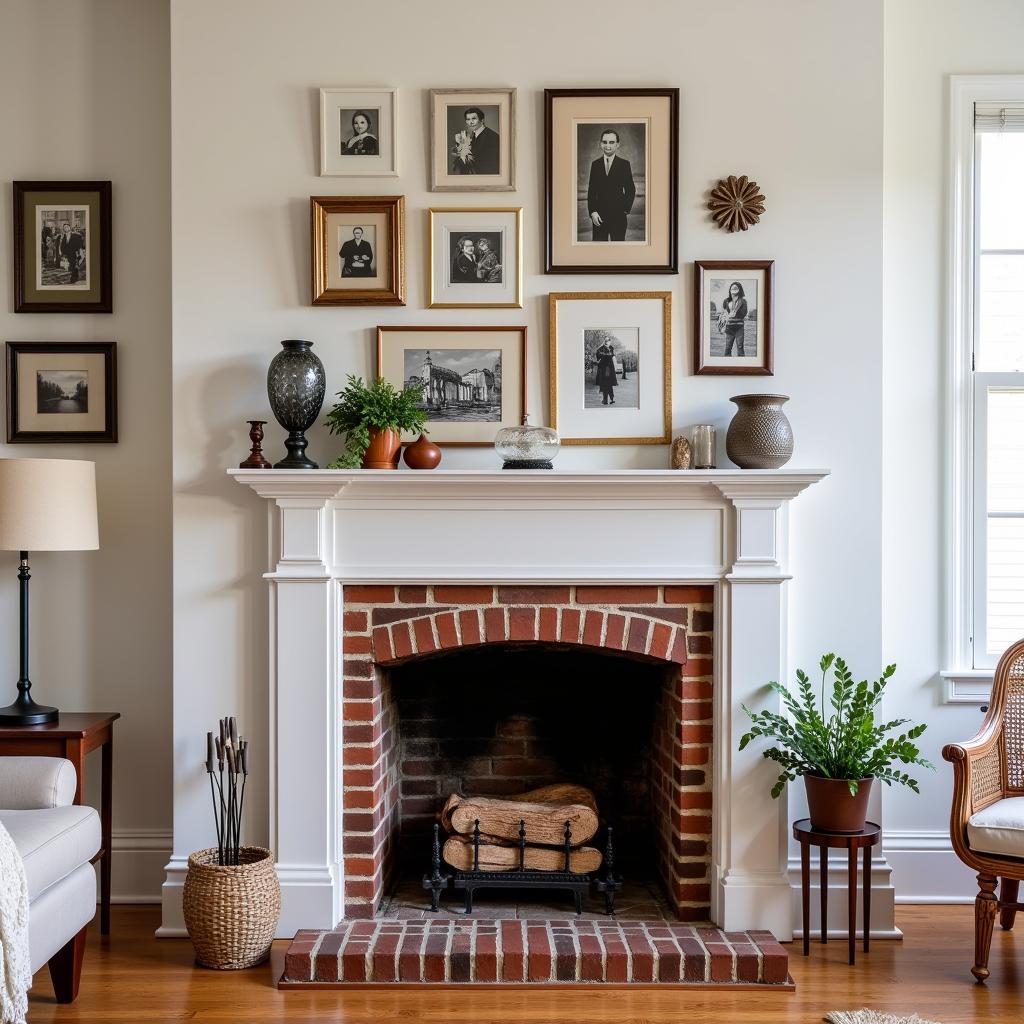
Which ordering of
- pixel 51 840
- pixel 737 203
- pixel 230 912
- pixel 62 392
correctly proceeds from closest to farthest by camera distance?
pixel 51 840 → pixel 230 912 → pixel 737 203 → pixel 62 392

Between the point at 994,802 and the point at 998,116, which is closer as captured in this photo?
the point at 994,802

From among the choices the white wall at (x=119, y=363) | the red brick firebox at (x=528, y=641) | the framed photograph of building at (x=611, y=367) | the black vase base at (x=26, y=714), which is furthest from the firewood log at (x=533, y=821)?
the black vase base at (x=26, y=714)

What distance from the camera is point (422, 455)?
2.88m

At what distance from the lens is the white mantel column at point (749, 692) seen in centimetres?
284

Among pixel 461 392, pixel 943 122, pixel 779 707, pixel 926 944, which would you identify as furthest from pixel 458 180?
pixel 926 944

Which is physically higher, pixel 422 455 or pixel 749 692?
pixel 422 455

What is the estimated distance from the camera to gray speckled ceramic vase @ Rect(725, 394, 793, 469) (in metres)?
2.83

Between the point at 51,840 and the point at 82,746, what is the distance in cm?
50

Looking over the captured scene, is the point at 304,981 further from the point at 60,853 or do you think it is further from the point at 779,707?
the point at 779,707

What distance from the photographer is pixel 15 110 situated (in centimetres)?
321

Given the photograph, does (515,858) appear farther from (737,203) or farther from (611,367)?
(737,203)

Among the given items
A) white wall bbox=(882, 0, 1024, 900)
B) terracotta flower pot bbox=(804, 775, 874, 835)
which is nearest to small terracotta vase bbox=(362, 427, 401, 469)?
terracotta flower pot bbox=(804, 775, 874, 835)

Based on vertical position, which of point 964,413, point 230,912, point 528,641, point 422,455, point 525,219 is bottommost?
point 230,912

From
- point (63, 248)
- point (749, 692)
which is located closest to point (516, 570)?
point (749, 692)
